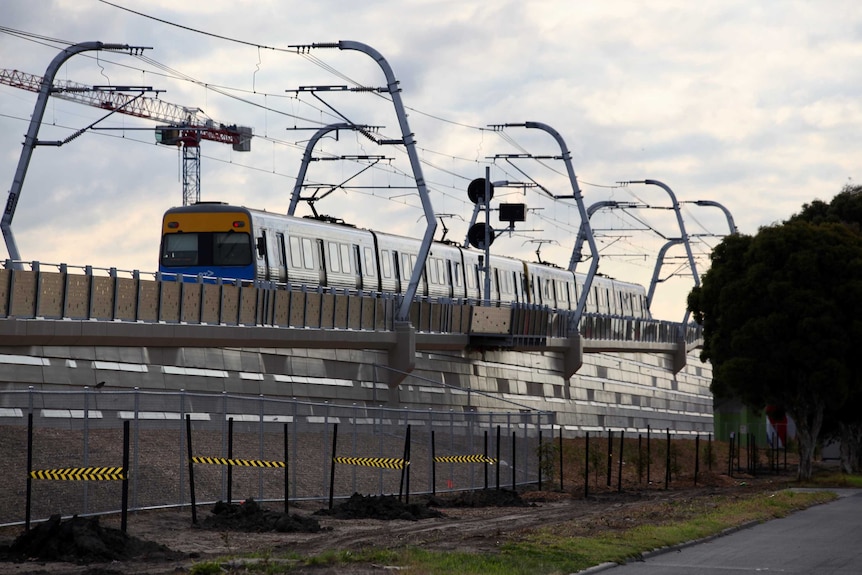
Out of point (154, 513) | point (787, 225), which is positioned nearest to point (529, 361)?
point (787, 225)

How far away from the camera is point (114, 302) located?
1321 inches

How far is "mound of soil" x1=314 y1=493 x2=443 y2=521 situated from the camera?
2769 cm

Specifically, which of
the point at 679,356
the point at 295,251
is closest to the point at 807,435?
the point at 295,251

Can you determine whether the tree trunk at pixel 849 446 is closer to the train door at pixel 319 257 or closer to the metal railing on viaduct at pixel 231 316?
the metal railing on viaduct at pixel 231 316

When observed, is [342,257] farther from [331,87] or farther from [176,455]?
[176,455]

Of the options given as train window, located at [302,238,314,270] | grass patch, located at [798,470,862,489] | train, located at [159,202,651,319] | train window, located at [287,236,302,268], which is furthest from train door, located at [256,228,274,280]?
grass patch, located at [798,470,862,489]

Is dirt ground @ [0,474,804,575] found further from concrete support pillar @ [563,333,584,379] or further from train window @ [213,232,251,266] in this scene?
concrete support pillar @ [563,333,584,379]

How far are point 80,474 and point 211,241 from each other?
23746 mm

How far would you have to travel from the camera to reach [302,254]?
158ft

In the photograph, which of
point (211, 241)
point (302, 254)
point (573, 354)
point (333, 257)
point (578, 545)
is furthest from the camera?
point (573, 354)

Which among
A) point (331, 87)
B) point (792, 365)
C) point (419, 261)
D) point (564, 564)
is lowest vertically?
point (564, 564)

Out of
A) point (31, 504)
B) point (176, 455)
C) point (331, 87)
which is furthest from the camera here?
point (331, 87)

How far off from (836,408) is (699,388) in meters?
58.2

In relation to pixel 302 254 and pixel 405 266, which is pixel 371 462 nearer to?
pixel 302 254
